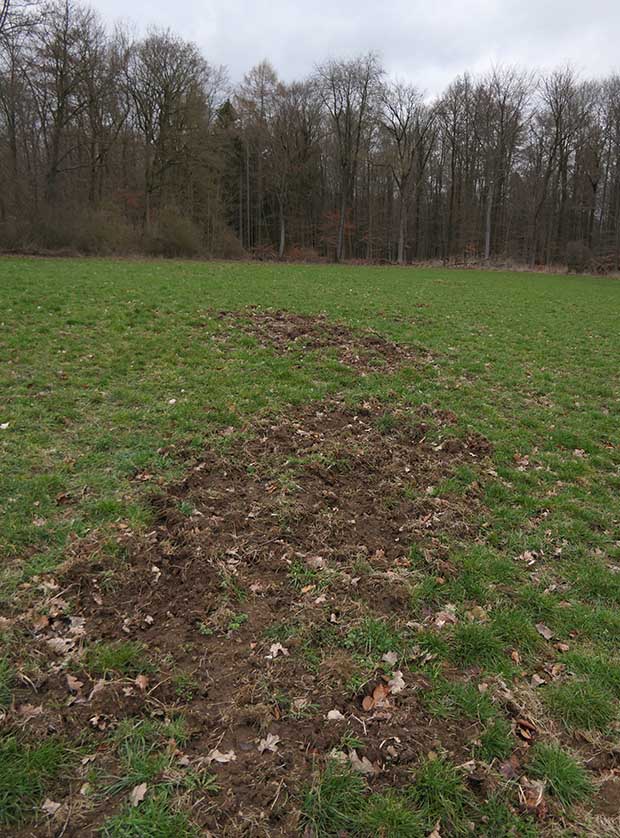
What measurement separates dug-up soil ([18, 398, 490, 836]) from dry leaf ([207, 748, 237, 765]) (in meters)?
0.01

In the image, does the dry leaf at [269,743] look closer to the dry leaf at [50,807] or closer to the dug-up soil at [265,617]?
the dug-up soil at [265,617]

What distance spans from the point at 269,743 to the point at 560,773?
143 cm

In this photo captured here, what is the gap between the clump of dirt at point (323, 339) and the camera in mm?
8961

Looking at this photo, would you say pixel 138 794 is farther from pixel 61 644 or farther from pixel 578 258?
pixel 578 258

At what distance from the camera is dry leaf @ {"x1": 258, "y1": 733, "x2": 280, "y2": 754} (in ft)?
8.11

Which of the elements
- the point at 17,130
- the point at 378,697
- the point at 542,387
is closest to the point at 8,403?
the point at 378,697

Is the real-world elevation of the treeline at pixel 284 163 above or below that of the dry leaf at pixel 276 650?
above

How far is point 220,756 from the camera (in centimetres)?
242

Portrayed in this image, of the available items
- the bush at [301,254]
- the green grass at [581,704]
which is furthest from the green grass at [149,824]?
the bush at [301,254]

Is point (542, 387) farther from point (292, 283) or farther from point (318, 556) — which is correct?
point (292, 283)

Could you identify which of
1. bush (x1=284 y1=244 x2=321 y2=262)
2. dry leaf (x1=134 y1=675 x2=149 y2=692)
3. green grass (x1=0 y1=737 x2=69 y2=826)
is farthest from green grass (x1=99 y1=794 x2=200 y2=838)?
bush (x1=284 y1=244 x2=321 y2=262)

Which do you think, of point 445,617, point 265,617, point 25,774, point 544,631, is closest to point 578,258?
point 544,631

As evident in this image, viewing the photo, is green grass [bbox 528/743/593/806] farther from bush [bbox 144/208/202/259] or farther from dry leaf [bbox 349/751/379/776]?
bush [bbox 144/208/202/259]

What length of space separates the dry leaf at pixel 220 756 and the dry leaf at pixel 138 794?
300 millimetres
